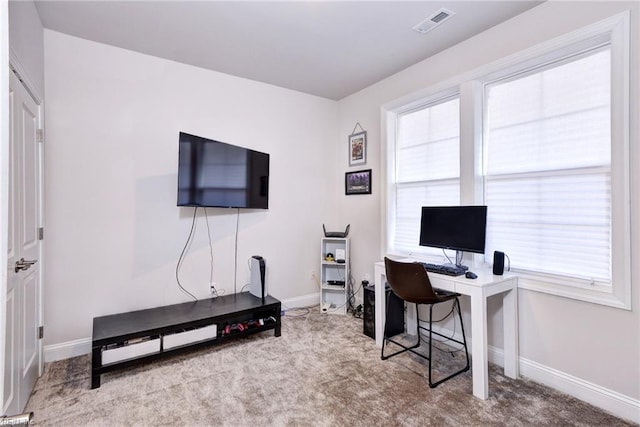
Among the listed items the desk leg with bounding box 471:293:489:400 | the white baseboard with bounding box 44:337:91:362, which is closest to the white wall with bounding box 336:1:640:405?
the desk leg with bounding box 471:293:489:400

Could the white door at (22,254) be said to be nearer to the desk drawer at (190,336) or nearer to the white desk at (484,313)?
the desk drawer at (190,336)

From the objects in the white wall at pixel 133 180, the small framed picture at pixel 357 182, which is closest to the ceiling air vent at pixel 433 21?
the small framed picture at pixel 357 182

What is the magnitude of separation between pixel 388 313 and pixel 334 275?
115cm

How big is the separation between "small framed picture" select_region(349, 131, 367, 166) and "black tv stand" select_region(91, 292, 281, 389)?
6.42ft

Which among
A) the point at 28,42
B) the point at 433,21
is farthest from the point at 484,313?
the point at 28,42

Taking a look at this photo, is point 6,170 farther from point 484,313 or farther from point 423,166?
point 423,166

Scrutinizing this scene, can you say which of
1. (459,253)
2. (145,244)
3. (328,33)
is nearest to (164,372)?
(145,244)

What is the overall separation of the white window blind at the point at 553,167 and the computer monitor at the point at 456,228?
12.2 inches

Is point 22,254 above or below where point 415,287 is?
above

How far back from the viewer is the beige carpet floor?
1858 mm

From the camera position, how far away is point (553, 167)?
225 centimetres

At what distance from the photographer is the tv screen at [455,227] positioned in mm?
2381

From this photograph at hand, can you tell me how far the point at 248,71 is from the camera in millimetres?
3330

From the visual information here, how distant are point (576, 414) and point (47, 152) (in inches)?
166
